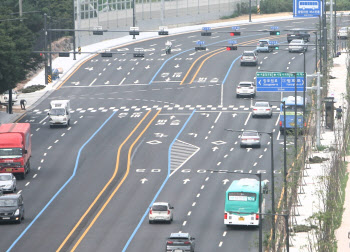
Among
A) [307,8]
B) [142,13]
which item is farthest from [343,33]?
[142,13]

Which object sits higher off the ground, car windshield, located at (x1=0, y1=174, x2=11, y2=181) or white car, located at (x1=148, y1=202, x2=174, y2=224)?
car windshield, located at (x1=0, y1=174, x2=11, y2=181)

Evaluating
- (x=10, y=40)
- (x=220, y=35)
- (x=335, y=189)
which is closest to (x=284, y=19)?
(x=220, y=35)

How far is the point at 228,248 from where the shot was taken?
73.7m

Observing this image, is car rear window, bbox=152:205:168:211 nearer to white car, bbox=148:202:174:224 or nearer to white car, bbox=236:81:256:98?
white car, bbox=148:202:174:224

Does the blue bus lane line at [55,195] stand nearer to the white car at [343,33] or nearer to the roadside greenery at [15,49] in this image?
the roadside greenery at [15,49]

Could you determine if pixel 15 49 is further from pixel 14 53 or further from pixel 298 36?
pixel 298 36

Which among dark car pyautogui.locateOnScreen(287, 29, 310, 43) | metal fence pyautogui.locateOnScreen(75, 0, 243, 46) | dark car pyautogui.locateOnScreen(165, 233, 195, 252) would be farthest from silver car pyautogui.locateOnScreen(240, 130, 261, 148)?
dark car pyautogui.locateOnScreen(287, 29, 310, 43)

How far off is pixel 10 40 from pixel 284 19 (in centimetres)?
7350

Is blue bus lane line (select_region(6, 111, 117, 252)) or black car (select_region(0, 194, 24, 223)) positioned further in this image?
black car (select_region(0, 194, 24, 223))

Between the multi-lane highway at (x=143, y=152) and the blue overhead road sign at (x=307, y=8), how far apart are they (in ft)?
21.6

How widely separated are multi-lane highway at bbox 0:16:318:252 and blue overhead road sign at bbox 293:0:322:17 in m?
6.60

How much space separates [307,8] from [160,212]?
66.0 metres

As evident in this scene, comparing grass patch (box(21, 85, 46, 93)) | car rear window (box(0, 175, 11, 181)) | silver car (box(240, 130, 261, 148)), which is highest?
grass patch (box(21, 85, 46, 93))

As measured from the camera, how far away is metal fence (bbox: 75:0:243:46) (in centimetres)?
16388
